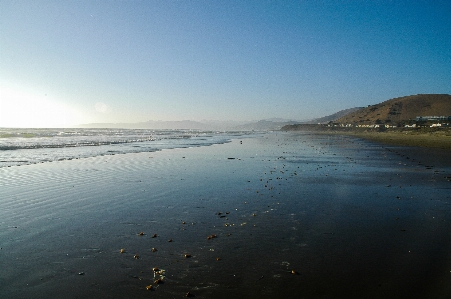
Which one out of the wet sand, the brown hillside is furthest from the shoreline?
the brown hillside

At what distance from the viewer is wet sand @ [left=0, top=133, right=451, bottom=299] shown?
6430 millimetres

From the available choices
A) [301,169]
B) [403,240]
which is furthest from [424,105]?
[403,240]

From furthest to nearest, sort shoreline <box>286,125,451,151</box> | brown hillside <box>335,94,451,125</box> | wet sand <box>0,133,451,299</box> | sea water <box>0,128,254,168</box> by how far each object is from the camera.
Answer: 1. brown hillside <box>335,94,451,125</box>
2. shoreline <box>286,125,451,151</box>
3. sea water <box>0,128,254,168</box>
4. wet sand <box>0,133,451,299</box>

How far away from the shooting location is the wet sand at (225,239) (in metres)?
6.43

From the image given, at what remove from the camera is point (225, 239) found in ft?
29.7

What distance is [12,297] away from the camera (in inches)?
237

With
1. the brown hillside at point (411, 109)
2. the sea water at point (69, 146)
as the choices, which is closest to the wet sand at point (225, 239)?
the sea water at point (69, 146)

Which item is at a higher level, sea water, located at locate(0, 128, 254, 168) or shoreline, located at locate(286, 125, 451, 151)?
sea water, located at locate(0, 128, 254, 168)

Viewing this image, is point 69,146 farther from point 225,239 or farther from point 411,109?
point 411,109

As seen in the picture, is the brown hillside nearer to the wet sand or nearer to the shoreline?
the shoreline

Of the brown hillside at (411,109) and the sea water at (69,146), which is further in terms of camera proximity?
the brown hillside at (411,109)

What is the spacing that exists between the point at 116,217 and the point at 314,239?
738 cm

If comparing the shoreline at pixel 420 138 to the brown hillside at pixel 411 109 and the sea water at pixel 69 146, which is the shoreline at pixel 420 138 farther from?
the brown hillside at pixel 411 109

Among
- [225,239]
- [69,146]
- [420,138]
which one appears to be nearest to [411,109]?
[420,138]
